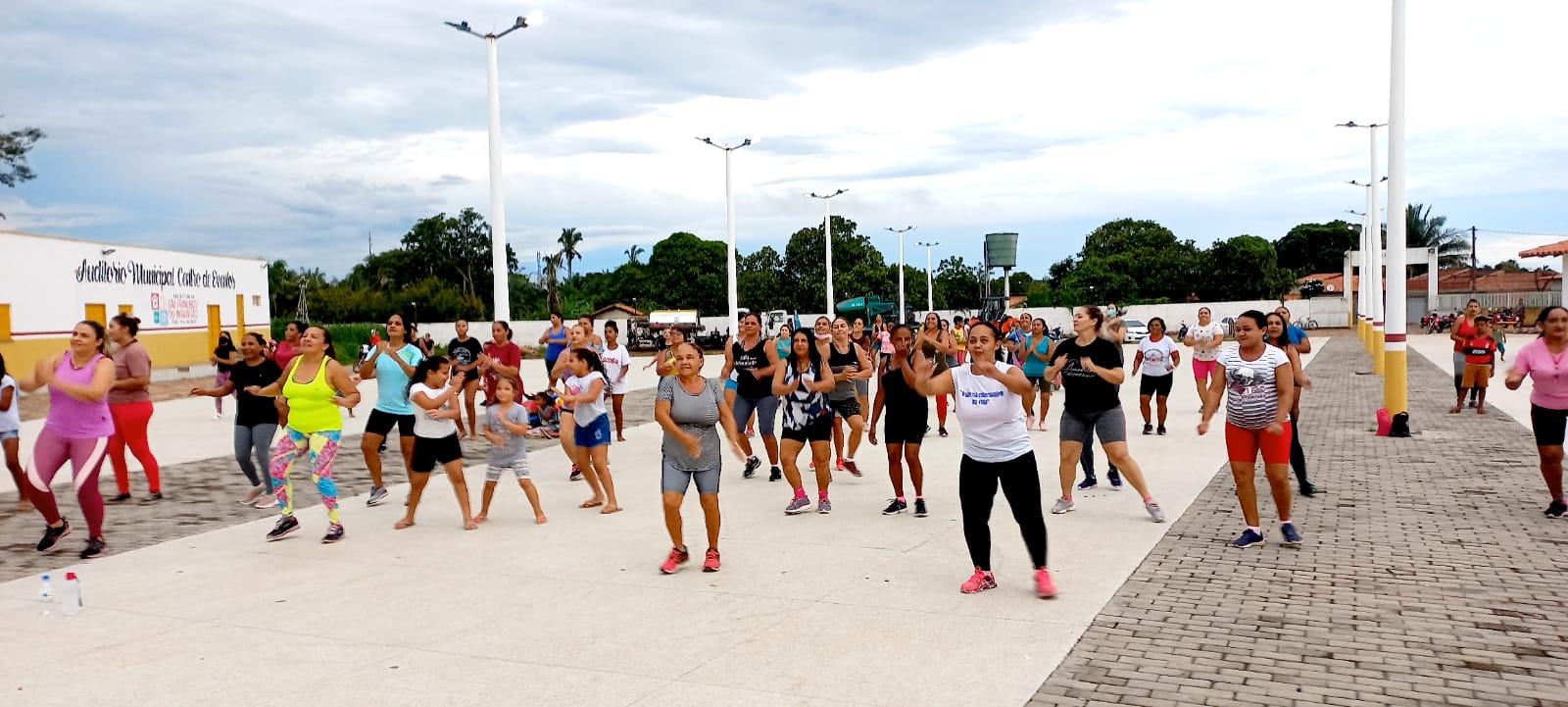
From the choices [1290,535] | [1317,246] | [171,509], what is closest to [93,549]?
[171,509]

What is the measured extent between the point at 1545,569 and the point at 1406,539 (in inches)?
38.9

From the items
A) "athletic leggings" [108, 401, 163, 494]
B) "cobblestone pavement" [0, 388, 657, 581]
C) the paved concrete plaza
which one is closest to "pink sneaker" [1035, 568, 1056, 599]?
the paved concrete plaza

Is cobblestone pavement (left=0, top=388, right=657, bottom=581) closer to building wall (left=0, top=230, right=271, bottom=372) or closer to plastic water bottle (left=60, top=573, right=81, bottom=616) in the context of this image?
plastic water bottle (left=60, top=573, right=81, bottom=616)

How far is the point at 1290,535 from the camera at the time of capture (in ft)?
24.3

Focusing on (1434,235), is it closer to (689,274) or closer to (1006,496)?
(689,274)

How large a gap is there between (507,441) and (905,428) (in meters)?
3.15

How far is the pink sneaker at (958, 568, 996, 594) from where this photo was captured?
20.8 feet

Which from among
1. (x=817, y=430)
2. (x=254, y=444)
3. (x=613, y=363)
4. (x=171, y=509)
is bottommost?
(x=171, y=509)

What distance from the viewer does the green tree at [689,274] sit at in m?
73.6

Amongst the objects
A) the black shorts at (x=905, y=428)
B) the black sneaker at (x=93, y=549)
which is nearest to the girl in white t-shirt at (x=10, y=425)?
the black sneaker at (x=93, y=549)

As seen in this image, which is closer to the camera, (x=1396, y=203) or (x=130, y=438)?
(x=130, y=438)

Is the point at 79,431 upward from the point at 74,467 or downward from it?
upward

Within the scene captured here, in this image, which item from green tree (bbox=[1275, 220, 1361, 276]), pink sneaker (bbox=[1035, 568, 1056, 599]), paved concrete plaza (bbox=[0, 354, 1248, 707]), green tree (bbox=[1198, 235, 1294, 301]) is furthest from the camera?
green tree (bbox=[1275, 220, 1361, 276])

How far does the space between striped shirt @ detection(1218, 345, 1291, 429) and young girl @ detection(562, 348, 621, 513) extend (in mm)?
4746
